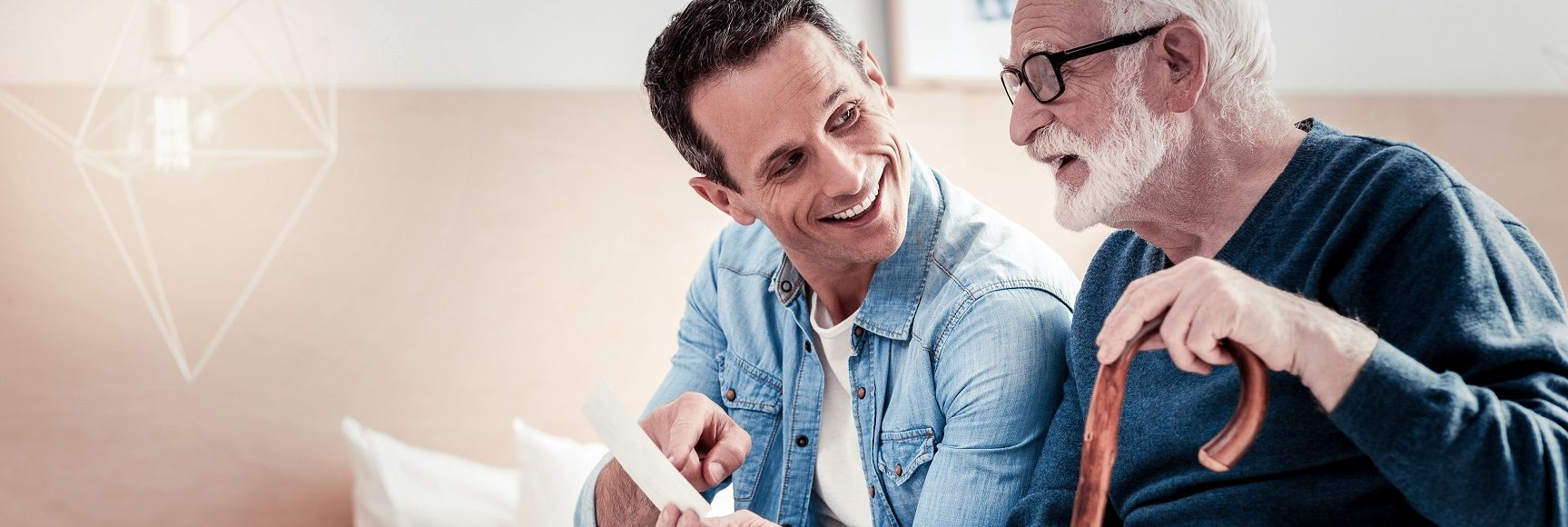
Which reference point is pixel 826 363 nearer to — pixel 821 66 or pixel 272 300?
pixel 821 66

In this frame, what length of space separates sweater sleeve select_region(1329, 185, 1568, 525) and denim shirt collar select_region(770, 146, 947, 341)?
0.52 m

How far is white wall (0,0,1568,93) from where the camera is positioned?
2.17 m

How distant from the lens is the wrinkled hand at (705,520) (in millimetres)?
1236

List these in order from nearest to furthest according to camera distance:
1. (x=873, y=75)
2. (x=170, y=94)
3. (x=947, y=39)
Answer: (x=873, y=75) → (x=170, y=94) → (x=947, y=39)

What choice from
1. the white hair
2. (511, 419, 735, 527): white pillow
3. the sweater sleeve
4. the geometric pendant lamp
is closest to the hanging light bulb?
the geometric pendant lamp

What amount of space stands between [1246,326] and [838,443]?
0.75m

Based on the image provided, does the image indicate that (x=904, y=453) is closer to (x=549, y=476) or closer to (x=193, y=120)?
(x=549, y=476)

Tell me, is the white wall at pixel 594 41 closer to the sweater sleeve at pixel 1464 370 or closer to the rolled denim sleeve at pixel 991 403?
the rolled denim sleeve at pixel 991 403

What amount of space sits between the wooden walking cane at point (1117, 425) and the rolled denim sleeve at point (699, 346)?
32.6 inches

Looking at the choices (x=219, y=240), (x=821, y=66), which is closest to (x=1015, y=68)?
(x=821, y=66)

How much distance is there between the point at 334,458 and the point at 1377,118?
9.00 feet

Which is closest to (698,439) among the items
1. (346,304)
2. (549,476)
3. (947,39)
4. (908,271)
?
(908,271)

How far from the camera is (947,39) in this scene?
2.86 m

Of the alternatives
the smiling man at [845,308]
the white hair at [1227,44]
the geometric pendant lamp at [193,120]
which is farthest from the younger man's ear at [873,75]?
the geometric pendant lamp at [193,120]
